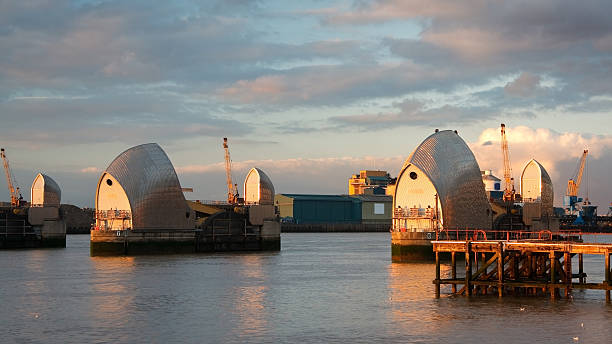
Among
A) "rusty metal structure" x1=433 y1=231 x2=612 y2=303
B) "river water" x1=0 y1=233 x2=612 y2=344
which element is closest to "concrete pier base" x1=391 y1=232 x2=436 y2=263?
"river water" x1=0 y1=233 x2=612 y2=344

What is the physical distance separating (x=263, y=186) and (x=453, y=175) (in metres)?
27.9

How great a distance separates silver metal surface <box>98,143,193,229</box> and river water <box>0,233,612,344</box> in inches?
873

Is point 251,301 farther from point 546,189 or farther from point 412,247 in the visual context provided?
point 546,189

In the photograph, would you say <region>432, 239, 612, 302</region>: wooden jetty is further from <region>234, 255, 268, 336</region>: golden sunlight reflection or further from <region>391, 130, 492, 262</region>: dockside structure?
<region>391, 130, 492, 262</region>: dockside structure

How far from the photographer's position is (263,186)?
341ft

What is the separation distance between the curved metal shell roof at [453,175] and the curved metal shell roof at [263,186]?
77.9 ft

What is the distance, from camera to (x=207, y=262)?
7906 centimetres

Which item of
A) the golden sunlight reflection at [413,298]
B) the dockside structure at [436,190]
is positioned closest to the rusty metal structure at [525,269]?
the golden sunlight reflection at [413,298]

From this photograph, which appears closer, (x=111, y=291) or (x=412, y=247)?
(x=111, y=291)

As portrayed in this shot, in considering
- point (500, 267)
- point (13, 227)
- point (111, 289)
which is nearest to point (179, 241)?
point (13, 227)

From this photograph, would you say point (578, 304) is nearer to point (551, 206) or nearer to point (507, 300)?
point (507, 300)

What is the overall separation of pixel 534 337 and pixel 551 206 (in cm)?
8581

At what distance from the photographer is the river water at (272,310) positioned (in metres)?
36.1

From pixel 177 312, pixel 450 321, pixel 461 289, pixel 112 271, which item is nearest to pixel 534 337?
pixel 450 321
